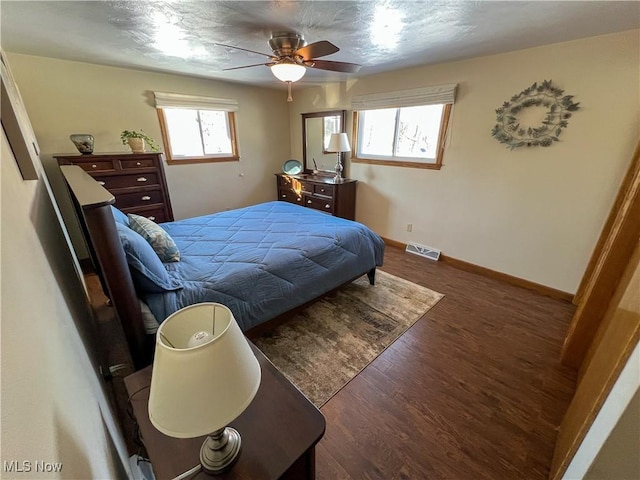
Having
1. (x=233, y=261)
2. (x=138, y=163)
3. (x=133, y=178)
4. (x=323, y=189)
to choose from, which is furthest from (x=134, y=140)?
(x=323, y=189)

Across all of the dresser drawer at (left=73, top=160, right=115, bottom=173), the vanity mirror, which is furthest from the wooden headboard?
the vanity mirror

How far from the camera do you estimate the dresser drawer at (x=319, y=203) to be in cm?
398

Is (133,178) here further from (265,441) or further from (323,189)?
(265,441)

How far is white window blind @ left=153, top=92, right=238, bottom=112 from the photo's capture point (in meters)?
3.42

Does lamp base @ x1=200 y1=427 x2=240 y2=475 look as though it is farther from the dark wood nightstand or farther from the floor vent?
the floor vent

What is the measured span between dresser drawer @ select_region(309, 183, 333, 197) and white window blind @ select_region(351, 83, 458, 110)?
46.3 inches

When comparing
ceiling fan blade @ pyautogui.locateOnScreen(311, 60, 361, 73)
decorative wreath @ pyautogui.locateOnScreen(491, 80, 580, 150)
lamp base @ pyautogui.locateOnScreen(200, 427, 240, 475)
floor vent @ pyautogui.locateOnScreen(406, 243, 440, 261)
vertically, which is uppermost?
ceiling fan blade @ pyautogui.locateOnScreen(311, 60, 361, 73)

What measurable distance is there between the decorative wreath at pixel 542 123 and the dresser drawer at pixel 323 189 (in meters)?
2.06

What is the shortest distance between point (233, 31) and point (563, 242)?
3.47m

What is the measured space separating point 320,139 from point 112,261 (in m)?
3.86

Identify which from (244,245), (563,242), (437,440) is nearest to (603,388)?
(437,440)

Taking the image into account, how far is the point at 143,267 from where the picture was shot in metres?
1.45

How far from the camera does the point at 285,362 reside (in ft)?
6.18

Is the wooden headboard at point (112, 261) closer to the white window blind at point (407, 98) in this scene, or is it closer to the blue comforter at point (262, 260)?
the blue comforter at point (262, 260)
